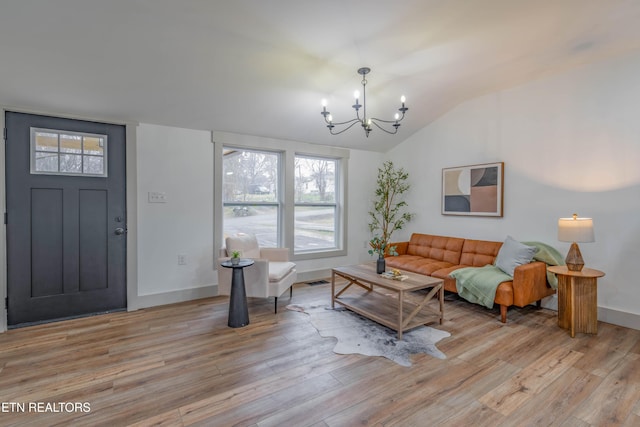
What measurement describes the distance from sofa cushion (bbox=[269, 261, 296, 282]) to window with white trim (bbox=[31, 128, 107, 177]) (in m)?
2.15

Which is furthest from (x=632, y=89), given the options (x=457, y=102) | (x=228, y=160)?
(x=228, y=160)

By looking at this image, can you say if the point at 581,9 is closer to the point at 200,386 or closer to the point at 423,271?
the point at 423,271

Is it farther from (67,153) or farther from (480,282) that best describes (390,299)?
(67,153)

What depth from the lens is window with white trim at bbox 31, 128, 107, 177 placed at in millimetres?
3025

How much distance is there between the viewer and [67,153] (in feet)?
10.3

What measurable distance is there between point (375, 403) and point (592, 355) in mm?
1952

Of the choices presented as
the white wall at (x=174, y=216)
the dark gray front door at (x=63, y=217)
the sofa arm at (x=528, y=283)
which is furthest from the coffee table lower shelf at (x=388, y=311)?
the dark gray front door at (x=63, y=217)

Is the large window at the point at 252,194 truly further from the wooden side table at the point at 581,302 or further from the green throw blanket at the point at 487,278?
the wooden side table at the point at 581,302

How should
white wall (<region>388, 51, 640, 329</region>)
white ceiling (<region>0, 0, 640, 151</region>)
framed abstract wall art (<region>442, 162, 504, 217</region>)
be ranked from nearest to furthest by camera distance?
white ceiling (<region>0, 0, 640, 151</region>) → white wall (<region>388, 51, 640, 329</region>) → framed abstract wall art (<region>442, 162, 504, 217</region>)

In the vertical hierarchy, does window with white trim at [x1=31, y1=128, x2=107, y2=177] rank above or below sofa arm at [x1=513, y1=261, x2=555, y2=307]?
above

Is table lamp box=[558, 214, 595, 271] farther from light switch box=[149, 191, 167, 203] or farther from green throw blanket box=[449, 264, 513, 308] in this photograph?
light switch box=[149, 191, 167, 203]

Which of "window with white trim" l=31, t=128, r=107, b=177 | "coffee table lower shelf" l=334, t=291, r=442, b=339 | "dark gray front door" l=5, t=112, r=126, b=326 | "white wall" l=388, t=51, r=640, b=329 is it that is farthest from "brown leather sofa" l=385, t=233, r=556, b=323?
"window with white trim" l=31, t=128, r=107, b=177

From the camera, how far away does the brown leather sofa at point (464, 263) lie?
3018 millimetres

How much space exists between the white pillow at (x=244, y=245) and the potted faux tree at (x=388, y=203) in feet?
7.50
